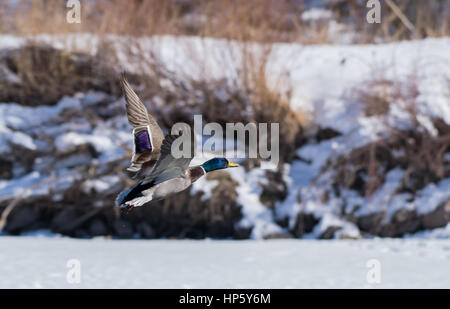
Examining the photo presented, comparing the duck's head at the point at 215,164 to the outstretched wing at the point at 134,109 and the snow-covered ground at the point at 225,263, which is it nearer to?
the outstretched wing at the point at 134,109

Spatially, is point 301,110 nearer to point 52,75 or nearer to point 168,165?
point 52,75

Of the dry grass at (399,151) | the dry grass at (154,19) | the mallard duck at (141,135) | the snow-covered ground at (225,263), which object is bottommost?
the snow-covered ground at (225,263)

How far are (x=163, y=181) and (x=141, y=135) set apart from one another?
9.2 inches

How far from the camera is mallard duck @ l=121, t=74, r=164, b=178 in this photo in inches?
58.1

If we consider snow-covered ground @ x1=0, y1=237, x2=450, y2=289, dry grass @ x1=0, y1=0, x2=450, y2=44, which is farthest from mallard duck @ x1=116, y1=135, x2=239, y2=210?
dry grass @ x1=0, y1=0, x2=450, y2=44

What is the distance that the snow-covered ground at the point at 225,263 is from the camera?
3951mm

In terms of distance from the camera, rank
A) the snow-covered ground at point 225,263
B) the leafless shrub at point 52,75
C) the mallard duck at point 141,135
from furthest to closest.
→ 1. the leafless shrub at point 52,75
2. the snow-covered ground at point 225,263
3. the mallard duck at point 141,135

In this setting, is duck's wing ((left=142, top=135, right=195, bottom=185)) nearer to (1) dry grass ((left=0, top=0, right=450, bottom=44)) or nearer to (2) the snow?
(2) the snow

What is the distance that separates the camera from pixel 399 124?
627cm

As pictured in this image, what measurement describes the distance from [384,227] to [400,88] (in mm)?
1460

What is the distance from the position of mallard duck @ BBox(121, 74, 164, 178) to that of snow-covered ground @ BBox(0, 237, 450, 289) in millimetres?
2419

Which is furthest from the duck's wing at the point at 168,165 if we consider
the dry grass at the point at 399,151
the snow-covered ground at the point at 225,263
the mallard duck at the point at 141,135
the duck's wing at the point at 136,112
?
the dry grass at the point at 399,151
